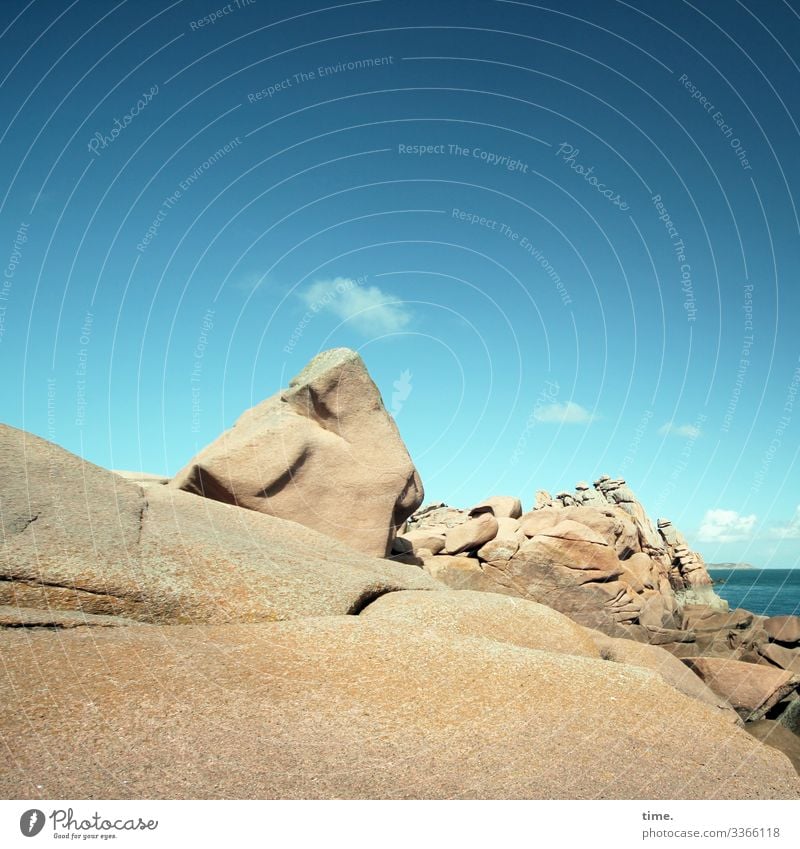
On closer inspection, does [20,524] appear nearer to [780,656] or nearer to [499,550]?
[499,550]

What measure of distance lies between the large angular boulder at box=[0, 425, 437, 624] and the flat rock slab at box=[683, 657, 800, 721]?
813cm

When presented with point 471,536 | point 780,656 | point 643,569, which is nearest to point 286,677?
point 471,536

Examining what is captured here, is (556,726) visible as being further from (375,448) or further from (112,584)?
(375,448)

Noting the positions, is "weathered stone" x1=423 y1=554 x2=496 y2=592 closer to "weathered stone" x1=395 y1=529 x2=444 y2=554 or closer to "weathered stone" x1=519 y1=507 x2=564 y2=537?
"weathered stone" x1=395 y1=529 x2=444 y2=554

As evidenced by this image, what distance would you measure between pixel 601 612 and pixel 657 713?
19.0 metres

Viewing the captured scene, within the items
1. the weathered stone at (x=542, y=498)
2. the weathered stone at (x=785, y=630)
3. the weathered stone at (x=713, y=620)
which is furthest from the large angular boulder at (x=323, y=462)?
the weathered stone at (x=542, y=498)

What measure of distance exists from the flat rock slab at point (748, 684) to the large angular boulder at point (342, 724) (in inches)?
356

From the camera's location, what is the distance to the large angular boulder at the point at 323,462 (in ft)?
55.0

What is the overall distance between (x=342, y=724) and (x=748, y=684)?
13215 mm

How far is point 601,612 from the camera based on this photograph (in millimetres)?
24438

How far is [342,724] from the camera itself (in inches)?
234

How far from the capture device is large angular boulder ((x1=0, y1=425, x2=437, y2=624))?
8688mm

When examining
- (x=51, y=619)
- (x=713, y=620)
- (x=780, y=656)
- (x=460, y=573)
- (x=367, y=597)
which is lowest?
(x=460, y=573)

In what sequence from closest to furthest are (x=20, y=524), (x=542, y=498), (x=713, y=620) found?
(x=20, y=524), (x=713, y=620), (x=542, y=498)
